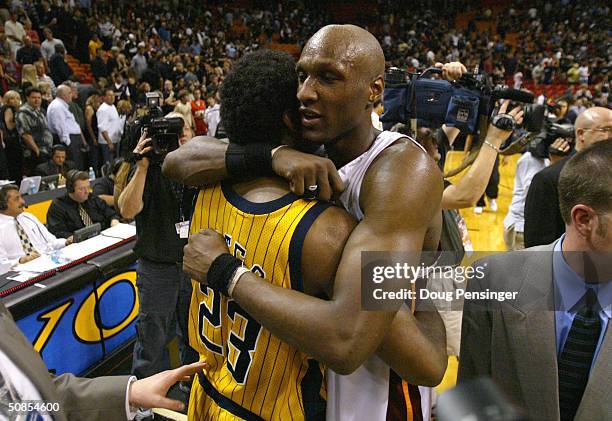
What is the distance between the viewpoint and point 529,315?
1.39 meters

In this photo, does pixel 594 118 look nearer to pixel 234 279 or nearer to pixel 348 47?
pixel 348 47

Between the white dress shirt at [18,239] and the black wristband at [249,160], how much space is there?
3.03 meters

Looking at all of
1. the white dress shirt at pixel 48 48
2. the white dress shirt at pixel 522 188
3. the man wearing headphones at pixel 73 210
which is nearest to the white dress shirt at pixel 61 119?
the white dress shirt at pixel 48 48

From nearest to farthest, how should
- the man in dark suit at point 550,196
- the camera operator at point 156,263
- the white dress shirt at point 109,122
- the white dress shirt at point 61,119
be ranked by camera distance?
the man in dark suit at point 550,196
the camera operator at point 156,263
the white dress shirt at point 61,119
the white dress shirt at point 109,122

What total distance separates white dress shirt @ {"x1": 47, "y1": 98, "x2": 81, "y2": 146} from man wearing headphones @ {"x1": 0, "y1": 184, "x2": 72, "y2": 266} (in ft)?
15.0

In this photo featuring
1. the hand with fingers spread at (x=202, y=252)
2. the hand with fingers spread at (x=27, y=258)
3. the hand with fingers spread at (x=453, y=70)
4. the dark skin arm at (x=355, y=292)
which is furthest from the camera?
the hand with fingers spread at (x=27, y=258)

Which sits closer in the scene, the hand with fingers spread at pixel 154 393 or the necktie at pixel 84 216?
the hand with fingers spread at pixel 154 393

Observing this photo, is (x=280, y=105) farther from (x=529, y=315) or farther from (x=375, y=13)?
(x=375, y=13)

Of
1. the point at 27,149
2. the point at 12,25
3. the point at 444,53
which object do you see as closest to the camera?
the point at 27,149

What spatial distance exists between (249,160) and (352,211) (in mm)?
317

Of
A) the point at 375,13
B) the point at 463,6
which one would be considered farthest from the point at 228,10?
the point at 463,6

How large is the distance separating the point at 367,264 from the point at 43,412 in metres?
0.73

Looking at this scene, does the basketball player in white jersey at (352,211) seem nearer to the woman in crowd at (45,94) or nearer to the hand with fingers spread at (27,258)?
the hand with fingers spread at (27,258)

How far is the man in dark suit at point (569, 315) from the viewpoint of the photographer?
52.7 inches
